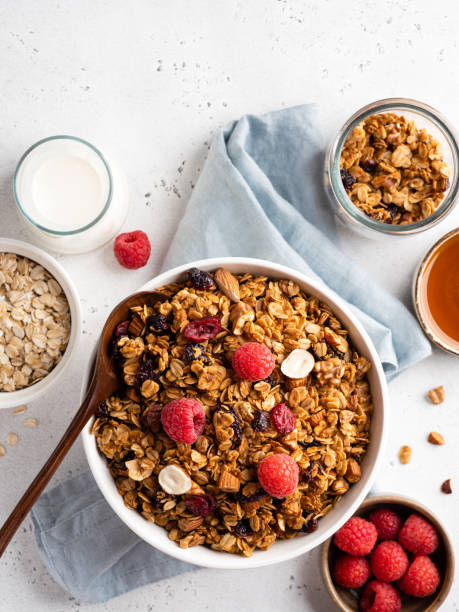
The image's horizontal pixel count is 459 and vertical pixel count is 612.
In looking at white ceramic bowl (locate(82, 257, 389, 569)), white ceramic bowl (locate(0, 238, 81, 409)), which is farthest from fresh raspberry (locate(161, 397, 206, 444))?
white ceramic bowl (locate(0, 238, 81, 409))

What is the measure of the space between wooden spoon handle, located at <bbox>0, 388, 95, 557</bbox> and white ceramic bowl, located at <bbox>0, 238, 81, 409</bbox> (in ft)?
0.96

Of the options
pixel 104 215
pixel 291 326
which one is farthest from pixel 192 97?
pixel 291 326

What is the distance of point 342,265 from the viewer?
167 centimetres

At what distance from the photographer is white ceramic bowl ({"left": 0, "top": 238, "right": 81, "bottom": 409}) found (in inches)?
61.1

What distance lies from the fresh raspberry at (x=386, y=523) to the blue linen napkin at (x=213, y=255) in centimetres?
39

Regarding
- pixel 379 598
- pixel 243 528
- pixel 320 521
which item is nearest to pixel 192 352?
pixel 243 528

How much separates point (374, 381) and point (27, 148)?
1.16 m

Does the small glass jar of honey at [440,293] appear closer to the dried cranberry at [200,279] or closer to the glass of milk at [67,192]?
the dried cranberry at [200,279]

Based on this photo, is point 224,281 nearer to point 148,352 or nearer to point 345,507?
point 148,352

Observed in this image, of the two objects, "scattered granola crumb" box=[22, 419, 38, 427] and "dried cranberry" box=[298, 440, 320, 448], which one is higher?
"dried cranberry" box=[298, 440, 320, 448]

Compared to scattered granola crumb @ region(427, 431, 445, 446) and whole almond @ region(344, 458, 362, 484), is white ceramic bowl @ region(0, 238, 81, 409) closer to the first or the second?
whole almond @ region(344, 458, 362, 484)

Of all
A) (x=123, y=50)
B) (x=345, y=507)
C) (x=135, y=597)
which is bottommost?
(x=135, y=597)

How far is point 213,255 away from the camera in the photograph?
1661 millimetres

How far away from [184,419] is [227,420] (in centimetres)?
10
